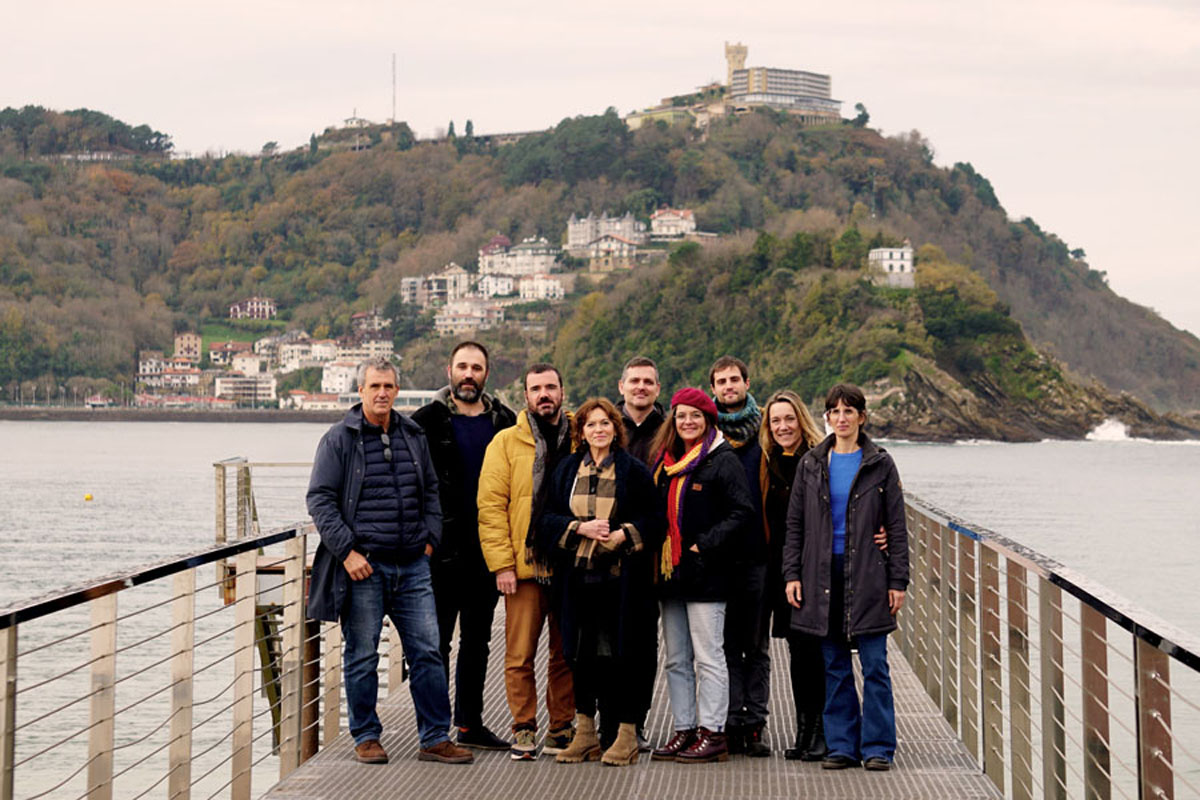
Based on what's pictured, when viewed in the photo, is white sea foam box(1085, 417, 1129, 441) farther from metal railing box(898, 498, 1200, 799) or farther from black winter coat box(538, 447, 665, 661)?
black winter coat box(538, 447, 665, 661)

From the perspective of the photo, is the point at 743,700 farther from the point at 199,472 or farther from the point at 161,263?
the point at 161,263

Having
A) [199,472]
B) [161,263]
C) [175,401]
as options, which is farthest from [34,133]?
[199,472]

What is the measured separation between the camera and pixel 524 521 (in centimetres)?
544

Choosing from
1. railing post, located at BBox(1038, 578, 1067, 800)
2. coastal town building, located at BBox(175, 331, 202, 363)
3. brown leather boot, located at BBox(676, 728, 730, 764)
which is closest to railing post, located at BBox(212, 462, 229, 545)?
brown leather boot, located at BBox(676, 728, 730, 764)

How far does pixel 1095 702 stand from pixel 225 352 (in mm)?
171209

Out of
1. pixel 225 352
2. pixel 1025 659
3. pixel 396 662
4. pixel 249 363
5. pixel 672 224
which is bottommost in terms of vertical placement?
pixel 396 662

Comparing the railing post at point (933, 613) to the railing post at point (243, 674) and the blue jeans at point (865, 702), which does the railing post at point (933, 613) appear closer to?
the blue jeans at point (865, 702)

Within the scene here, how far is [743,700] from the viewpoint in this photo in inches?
219

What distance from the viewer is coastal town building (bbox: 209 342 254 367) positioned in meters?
169

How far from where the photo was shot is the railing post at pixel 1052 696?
4465mm

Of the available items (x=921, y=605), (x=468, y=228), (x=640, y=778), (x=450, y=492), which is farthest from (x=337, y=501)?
(x=468, y=228)

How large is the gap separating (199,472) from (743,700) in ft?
222

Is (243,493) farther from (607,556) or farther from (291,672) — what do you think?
(607,556)

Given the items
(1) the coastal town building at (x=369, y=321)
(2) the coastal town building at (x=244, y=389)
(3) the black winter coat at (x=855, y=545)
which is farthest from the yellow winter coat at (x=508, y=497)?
(2) the coastal town building at (x=244, y=389)
